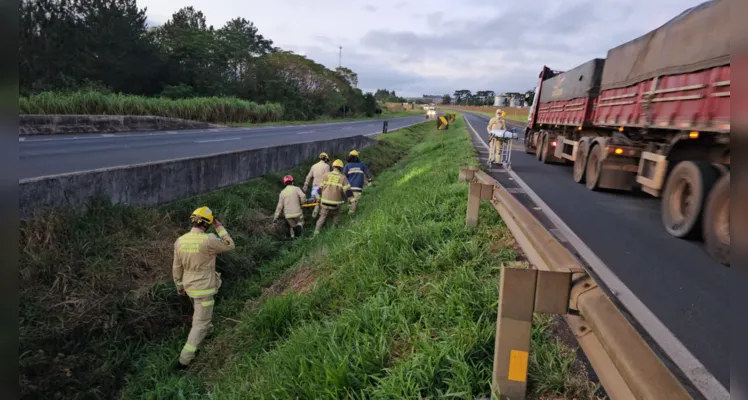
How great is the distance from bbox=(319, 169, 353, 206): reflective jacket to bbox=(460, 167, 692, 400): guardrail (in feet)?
23.6

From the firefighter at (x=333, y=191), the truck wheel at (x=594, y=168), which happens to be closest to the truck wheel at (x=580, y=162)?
the truck wheel at (x=594, y=168)

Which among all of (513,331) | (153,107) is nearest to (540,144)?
(513,331)

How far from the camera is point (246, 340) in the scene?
5.19 m

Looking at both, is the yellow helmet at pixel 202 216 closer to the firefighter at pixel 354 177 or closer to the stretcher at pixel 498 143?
the firefighter at pixel 354 177

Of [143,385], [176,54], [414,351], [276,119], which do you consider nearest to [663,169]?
[414,351]

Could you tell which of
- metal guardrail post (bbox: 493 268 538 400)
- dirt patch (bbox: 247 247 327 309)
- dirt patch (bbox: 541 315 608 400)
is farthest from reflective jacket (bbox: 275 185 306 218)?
metal guardrail post (bbox: 493 268 538 400)

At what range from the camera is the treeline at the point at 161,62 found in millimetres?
31016

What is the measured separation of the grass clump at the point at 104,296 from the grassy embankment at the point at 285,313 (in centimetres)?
2

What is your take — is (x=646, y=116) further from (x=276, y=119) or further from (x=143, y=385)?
(x=276, y=119)

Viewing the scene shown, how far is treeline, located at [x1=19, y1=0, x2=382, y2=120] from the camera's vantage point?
31.0 meters

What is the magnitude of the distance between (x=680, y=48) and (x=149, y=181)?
9125 millimetres

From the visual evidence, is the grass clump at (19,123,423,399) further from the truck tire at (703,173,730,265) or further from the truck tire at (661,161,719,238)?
the truck tire at (661,161,719,238)

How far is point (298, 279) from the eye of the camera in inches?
262

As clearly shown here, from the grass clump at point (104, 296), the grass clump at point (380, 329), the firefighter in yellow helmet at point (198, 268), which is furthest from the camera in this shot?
the firefighter in yellow helmet at point (198, 268)
